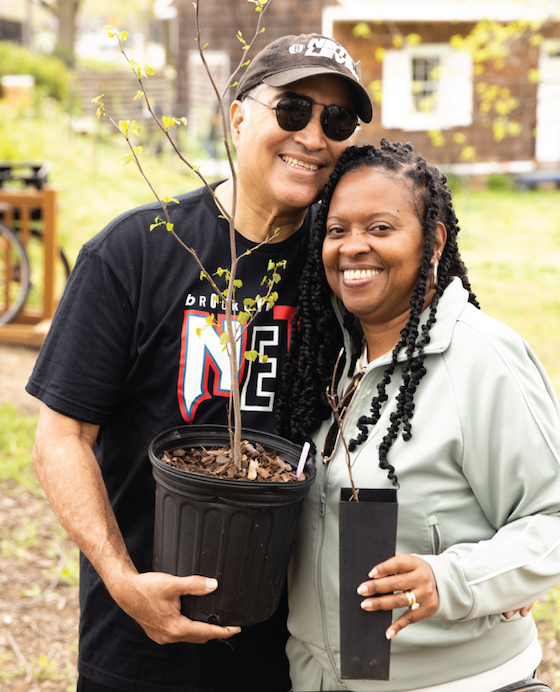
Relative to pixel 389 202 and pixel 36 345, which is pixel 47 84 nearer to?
pixel 36 345

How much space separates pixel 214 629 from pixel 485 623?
637 mm

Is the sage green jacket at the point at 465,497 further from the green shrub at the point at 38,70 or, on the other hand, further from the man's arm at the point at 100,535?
the green shrub at the point at 38,70

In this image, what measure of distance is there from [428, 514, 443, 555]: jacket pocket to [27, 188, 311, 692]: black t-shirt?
58cm

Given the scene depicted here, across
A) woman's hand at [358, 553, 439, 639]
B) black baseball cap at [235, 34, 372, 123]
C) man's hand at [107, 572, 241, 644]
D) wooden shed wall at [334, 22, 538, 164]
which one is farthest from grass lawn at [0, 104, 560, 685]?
woman's hand at [358, 553, 439, 639]

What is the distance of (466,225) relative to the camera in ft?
45.9

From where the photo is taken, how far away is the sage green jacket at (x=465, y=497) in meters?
1.69

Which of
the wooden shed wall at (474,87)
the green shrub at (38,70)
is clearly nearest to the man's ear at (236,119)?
the wooden shed wall at (474,87)

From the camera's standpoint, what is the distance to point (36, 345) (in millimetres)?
7203

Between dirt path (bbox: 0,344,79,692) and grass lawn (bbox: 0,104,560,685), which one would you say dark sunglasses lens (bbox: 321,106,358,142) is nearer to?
dirt path (bbox: 0,344,79,692)

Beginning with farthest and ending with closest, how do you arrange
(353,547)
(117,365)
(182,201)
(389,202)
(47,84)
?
(47,84) < (182,201) < (117,365) < (389,202) < (353,547)

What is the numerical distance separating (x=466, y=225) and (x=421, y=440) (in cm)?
1282

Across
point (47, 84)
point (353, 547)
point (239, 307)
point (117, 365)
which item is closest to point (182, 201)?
point (239, 307)

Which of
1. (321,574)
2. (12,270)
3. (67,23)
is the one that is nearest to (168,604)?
(321,574)

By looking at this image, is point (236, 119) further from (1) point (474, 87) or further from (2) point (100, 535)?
(1) point (474, 87)
